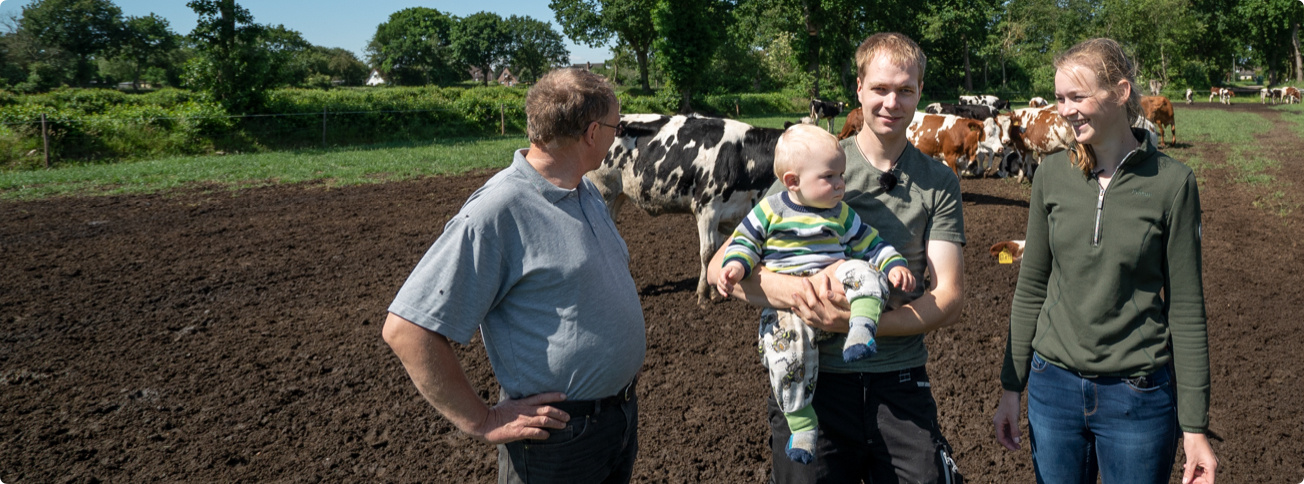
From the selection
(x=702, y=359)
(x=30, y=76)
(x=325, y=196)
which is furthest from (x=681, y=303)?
(x=30, y=76)

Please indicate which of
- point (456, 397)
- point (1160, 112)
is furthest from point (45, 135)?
point (1160, 112)

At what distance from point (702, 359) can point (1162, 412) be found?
3431mm

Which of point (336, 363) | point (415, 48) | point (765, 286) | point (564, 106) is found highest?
point (415, 48)

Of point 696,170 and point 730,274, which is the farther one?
point 696,170

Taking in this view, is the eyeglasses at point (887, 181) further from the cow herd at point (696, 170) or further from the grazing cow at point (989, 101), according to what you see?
the grazing cow at point (989, 101)

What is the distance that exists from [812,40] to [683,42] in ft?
38.3

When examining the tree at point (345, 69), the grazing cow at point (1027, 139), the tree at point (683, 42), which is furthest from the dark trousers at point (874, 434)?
the tree at point (345, 69)

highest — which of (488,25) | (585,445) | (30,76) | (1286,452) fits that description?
(488,25)

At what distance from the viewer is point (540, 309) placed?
6.45 feet

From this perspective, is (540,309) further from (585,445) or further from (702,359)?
(702,359)

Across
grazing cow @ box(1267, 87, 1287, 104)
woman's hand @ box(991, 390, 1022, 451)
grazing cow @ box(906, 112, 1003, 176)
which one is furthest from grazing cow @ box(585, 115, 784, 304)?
grazing cow @ box(1267, 87, 1287, 104)

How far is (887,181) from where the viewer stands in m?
2.17

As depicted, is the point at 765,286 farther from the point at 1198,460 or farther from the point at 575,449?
the point at 1198,460

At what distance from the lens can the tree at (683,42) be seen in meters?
38.7
